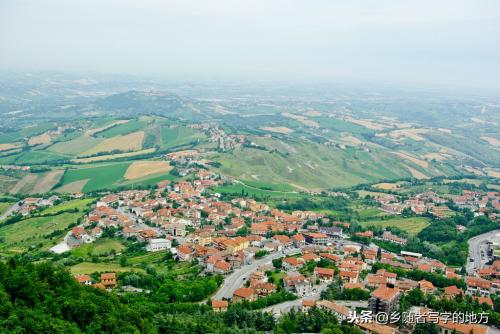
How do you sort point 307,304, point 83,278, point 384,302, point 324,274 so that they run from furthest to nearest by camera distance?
point 324,274 → point 83,278 → point 307,304 → point 384,302

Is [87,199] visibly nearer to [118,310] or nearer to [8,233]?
[8,233]

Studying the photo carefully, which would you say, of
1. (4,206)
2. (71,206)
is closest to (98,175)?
(4,206)

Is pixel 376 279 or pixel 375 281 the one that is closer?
pixel 375 281

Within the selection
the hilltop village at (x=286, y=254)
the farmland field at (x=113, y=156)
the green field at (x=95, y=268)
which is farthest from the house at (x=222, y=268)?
the farmland field at (x=113, y=156)

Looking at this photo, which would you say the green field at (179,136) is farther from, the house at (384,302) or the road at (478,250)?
the house at (384,302)

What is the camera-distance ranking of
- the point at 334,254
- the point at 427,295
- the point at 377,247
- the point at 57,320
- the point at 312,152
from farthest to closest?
the point at 312,152 → the point at 377,247 → the point at 334,254 → the point at 427,295 → the point at 57,320

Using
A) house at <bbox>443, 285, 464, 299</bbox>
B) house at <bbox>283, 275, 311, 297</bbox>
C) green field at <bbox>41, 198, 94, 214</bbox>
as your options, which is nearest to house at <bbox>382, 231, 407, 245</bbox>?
house at <bbox>443, 285, 464, 299</bbox>

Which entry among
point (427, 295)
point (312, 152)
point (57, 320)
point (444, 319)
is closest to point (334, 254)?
point (427, 295)

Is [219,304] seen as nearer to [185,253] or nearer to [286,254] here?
[185,253]
